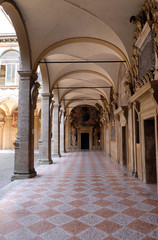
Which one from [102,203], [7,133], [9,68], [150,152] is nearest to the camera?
[102,203]

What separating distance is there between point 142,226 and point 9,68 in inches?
836

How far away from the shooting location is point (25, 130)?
7.31 meters

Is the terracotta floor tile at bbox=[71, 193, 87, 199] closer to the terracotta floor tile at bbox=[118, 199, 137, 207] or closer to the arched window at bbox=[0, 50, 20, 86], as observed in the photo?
the terracotta floor tile at bbox=[118, 199, 137, 207]

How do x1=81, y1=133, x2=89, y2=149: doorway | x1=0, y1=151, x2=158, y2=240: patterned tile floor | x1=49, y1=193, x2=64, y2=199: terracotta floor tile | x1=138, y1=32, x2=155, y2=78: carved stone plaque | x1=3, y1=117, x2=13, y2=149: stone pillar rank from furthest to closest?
x1=81, y1=133, x2=89, y2=149: doorway, x1=3, y1=117, x2=13, y2=149: stone pillar, x1=138, y1=32, x2=155, y2=78: carved stone plaque, x1=49, y1=193, x2=64, y2=199: terracotta floor tile, x1=0, y1=151, x2=158, y2=240: patterned tile floor

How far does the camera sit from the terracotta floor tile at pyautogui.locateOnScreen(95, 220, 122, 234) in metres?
2.97

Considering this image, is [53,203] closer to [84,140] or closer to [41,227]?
[41,227]

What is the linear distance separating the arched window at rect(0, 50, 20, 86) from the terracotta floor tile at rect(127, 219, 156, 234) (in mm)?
20178

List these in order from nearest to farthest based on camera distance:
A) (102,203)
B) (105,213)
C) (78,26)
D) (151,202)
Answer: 1. (105,213)
2. (102,203)
3. (151,202)
4. (78,26)

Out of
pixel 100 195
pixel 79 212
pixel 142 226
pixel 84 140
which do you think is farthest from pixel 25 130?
pixel 84 140

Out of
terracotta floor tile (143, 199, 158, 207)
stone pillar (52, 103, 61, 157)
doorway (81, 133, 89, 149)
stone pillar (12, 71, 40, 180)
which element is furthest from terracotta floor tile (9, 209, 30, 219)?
doorway (81, 133, 89, 149)

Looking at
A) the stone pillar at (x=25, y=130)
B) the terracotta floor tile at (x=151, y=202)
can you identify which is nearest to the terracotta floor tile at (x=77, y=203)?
the terracotta floor tile at (x=151, y=202)

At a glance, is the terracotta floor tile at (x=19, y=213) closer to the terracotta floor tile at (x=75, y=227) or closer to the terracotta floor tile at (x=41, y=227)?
the terracotta floor tile at (x=41, y=227)

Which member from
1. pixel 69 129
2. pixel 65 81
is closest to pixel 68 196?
pixel 65 81

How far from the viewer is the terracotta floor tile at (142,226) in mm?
2977
